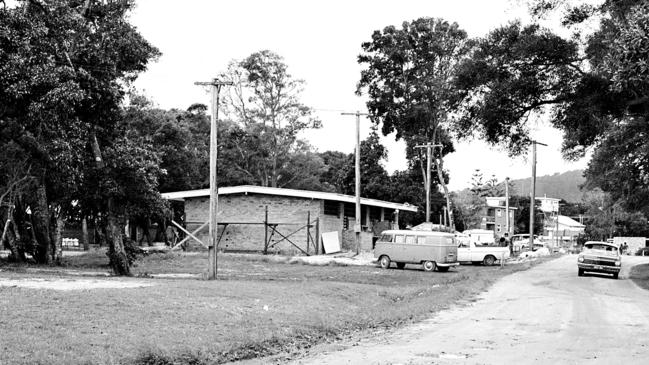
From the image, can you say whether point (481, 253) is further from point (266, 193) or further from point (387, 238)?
point (266, 193)

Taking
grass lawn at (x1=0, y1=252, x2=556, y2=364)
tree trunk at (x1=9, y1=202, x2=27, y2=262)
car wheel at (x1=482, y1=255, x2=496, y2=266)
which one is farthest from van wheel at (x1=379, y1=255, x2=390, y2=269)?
tree trunk at (x1=9, y1=202, x2=27, y2=262)

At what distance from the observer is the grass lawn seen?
9.55m

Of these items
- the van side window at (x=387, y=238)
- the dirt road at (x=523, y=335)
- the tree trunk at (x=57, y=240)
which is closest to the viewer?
the dirt road at (x=523, y=335)

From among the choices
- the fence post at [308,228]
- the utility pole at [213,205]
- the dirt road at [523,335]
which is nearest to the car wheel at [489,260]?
the fence post at [308,228]

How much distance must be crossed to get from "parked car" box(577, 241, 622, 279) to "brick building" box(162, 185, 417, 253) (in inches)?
609

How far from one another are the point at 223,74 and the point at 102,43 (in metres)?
33.6

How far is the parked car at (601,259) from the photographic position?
3158 centimetres

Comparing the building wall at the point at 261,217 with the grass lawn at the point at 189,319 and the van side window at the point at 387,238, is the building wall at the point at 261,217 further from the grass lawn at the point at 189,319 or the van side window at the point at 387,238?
the grass lawn at the point at 189,319

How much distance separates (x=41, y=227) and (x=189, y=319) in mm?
20698

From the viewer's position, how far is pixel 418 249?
3334cm

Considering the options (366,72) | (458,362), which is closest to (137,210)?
(458,362)

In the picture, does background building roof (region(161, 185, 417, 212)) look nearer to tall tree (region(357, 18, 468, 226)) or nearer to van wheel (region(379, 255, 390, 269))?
van wheel (region(379, 255, 390, 269))

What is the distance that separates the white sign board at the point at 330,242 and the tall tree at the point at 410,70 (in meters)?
14.9

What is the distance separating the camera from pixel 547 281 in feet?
93.6
